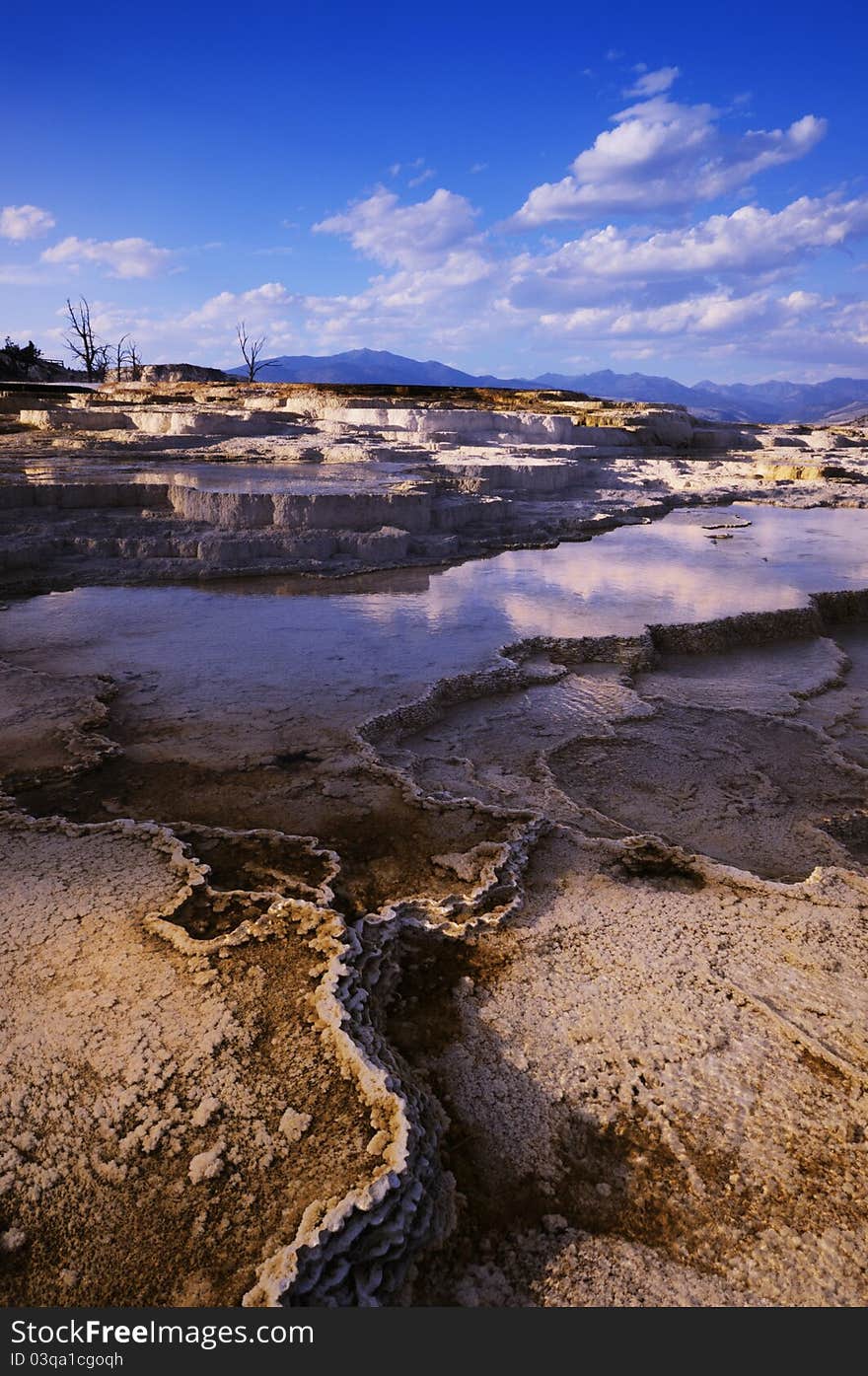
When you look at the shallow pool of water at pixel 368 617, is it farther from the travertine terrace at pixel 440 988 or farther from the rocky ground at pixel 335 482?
the rocky ground at pixel 335 482

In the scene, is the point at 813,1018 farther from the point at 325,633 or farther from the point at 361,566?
the point at 361,566

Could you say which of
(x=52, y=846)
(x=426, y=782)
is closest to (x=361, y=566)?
(x=426, y=782)

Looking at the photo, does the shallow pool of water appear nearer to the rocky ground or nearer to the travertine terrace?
the travertine terrace

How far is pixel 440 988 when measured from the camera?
6.36ft

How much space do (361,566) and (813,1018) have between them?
513cm

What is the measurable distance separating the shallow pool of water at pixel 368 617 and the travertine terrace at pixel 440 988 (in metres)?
0.09

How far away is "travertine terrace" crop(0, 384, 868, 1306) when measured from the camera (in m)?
1.32

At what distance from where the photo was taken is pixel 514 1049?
1.74 metres

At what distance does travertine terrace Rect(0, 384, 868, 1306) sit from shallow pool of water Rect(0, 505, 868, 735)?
88mm

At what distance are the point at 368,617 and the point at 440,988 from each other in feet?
10.8

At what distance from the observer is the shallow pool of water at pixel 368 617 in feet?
12.4

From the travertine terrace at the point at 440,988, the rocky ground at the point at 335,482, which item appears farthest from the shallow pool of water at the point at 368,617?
the rocky ground at the point at 335,482

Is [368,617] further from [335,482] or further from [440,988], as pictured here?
[335,482]

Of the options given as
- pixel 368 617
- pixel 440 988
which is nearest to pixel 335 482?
pixel 368 617
